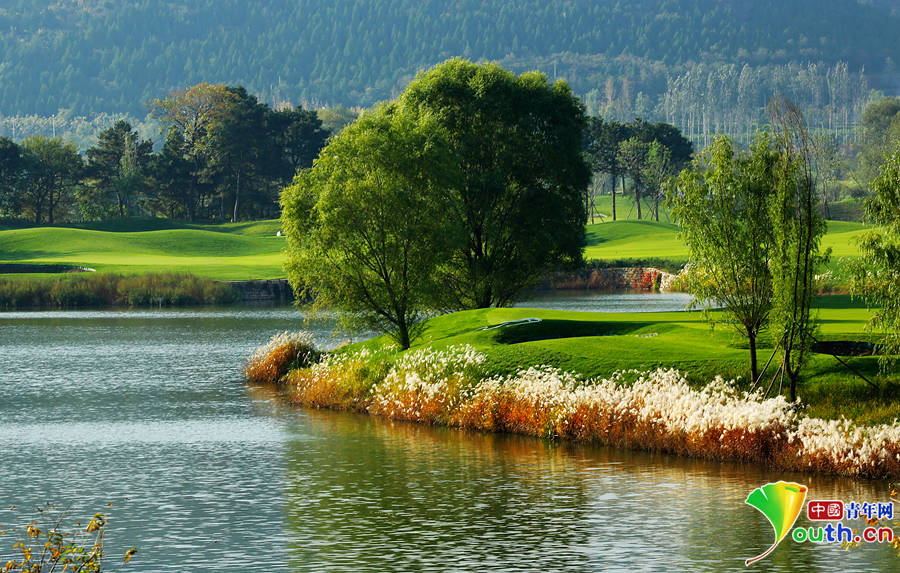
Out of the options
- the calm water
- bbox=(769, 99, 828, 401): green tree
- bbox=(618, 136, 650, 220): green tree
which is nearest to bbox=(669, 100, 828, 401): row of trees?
bbox=(769, 99, 828, 401): green tree

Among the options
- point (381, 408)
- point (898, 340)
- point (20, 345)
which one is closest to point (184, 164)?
point (20, 345)

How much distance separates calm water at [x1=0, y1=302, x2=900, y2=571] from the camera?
19781 mm

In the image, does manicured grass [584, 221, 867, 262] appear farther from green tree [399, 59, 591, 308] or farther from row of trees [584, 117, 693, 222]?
green tree [399, 59, 591, 308]

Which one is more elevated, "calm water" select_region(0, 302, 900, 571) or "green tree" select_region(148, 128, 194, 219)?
"green tree" select_region(148, 128, 194, 219)

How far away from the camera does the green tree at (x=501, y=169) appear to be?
55.6 meters

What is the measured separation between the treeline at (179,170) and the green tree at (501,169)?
350 feet

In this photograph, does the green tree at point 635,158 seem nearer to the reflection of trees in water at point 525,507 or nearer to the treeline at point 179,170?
the treeline at point 179,170

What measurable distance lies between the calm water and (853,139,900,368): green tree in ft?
16.9

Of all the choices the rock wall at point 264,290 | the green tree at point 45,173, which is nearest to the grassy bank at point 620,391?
the rock wall at point 264,290

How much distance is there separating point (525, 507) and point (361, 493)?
385 cm

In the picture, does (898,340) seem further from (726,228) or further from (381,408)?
(381,408)

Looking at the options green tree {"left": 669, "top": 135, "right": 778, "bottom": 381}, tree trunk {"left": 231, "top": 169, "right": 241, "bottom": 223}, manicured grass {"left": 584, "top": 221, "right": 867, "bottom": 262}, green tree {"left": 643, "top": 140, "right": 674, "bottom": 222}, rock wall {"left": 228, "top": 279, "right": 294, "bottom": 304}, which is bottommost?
rock wall {"left": 228, "top": 279, "right": 294, "bottom": 304}

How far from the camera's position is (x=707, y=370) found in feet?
101

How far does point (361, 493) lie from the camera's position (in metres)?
25.3
